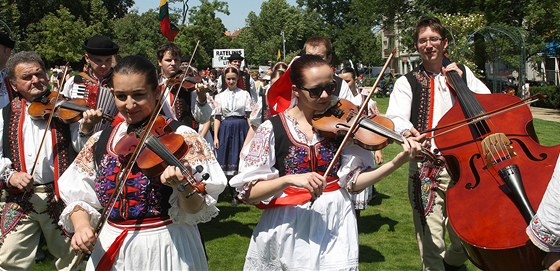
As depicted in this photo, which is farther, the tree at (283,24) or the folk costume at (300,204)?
the tree at (283,24)

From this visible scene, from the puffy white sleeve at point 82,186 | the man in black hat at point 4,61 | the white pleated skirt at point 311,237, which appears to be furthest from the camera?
the man in black hat at point 4,61

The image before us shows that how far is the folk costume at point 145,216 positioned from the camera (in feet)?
8.86

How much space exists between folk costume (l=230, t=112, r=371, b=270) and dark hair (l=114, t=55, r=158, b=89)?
0.72 m

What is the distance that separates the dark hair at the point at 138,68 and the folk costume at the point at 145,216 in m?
0.25

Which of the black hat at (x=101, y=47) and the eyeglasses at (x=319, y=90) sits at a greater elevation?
the black hat at (x=101, y=47)

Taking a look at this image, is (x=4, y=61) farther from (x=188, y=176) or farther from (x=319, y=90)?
(x=188, y=176)

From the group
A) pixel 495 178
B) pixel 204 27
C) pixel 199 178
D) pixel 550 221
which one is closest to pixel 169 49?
pixel 199 178

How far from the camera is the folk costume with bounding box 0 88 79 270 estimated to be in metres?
4.02

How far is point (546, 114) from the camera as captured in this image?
22484mm

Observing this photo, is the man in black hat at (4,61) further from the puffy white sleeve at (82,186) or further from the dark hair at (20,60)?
the puffy white sleeve at (82,186)

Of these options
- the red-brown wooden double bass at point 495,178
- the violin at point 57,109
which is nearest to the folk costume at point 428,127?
the red-brown wooden double bass at point 495,178

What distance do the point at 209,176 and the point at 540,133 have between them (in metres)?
14.9

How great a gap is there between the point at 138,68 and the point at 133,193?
60cm

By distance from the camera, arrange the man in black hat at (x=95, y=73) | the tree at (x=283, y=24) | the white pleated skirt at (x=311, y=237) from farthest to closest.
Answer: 1. the tree at (x=283, y=24)
2. the man in black hat at (x=95, y=73)
3. the white pleated skirt at (x=311, y=237)
